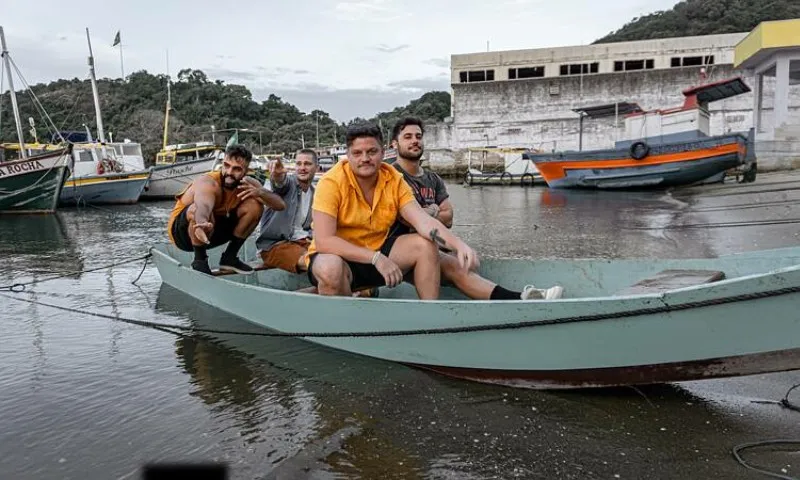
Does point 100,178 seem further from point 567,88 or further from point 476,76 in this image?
point 567,88

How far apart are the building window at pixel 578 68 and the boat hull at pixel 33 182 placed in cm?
2792

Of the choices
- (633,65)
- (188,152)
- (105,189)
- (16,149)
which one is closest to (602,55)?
(633,65)

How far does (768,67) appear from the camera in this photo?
820 inches

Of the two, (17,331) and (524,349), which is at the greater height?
(524,349)

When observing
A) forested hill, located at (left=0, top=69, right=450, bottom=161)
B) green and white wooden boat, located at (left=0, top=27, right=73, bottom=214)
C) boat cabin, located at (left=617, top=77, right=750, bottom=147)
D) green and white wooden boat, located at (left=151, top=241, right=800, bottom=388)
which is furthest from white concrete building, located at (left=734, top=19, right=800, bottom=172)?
forested hill, located at (left=0, top=69, right=450, bottom=161)

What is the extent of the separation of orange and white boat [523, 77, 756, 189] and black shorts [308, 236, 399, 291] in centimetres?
1734

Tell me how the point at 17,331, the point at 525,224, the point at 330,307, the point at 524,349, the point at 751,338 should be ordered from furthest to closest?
the point at 525,224
the point at 17,331
the point at 330,307
the point at 524,349
the point at 751,338

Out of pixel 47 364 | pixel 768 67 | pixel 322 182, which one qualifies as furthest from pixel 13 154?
pixel 768 67

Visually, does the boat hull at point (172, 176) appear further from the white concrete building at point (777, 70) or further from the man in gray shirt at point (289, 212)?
the white concrete building at point (777, 70)

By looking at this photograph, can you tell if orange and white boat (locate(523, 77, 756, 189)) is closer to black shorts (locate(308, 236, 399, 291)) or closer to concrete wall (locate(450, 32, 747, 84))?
concrete wall (locate(450, 32, 747, 84))

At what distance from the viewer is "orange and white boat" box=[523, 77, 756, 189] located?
1820 centimetres

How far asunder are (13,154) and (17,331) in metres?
23.8

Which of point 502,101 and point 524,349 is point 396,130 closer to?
point 524,349

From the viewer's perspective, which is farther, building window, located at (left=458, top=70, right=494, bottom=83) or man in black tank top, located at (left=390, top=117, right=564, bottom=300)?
building window, located at (left=458, top=70, right=494, bottom=83)
